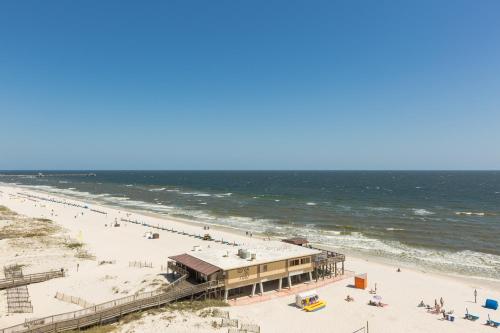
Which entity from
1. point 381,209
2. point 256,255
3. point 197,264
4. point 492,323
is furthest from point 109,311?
point 381,209

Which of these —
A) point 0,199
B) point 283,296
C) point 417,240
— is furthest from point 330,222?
point 0,199

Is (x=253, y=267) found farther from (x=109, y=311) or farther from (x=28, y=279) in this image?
(x=28, y=279)

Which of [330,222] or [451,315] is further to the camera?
[330,222]

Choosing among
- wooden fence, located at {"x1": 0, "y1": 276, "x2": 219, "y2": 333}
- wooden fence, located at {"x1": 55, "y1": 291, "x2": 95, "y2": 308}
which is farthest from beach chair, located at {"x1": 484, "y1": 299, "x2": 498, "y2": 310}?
wooden fence, located at {"x1": 55, "y1": 291, "x2": 95, "y2": 308}

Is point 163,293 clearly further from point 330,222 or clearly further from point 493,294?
point 330,222

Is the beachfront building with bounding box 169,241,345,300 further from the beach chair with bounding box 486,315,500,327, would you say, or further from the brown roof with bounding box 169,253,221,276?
the beach chair with bounding box 486,315,500,327

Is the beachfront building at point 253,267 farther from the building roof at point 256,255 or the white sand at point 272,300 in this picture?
the white sand at point 272,300
